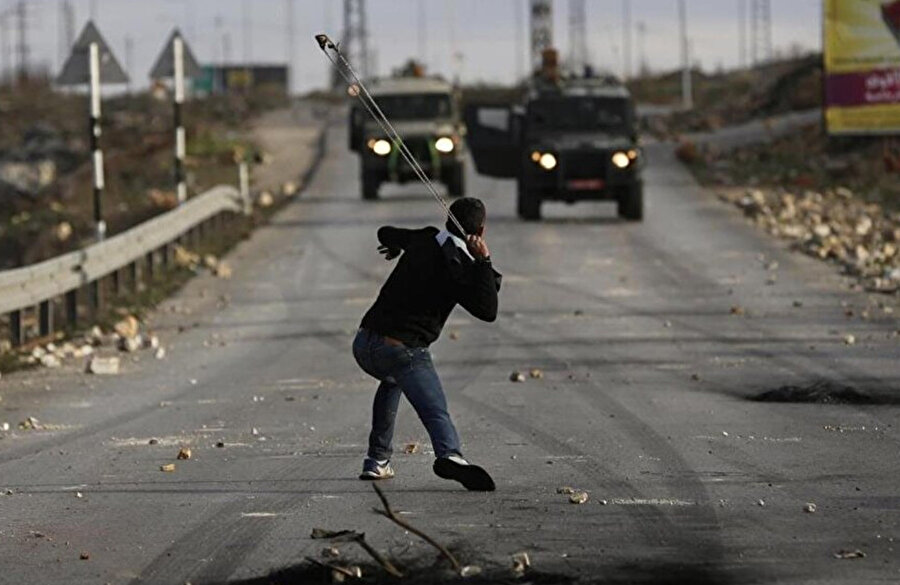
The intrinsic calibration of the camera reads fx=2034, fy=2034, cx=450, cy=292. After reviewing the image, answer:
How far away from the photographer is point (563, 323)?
1998cm

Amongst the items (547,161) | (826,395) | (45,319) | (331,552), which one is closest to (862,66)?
(547,161)

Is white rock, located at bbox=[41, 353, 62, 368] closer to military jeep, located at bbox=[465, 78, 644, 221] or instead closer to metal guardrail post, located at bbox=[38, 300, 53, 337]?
metal guardrail post, located at bbox=[38, 300, 53, 337]

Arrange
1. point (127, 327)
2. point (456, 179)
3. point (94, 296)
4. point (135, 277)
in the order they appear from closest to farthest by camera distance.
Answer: point (127, 327) < point (94, 296) < point (135, 277) < point (456, 179)

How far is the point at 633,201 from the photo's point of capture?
3353 cm

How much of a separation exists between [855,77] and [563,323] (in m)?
22.1

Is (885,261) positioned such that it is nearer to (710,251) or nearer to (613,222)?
(710,251)

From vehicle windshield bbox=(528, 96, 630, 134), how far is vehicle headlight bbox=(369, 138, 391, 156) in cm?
497

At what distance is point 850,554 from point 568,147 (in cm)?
2491

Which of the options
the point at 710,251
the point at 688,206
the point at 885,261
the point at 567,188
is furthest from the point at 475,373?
the point at 688,206

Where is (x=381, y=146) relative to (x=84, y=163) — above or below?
above

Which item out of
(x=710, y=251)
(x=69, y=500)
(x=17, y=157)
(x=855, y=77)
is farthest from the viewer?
(x=17, y=157)

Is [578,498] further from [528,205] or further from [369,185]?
[369,185]

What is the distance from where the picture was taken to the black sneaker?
398 inches

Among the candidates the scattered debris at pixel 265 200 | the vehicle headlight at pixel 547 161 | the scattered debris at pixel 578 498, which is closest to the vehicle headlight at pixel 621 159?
the vehicle headlight at pixel 547 161
